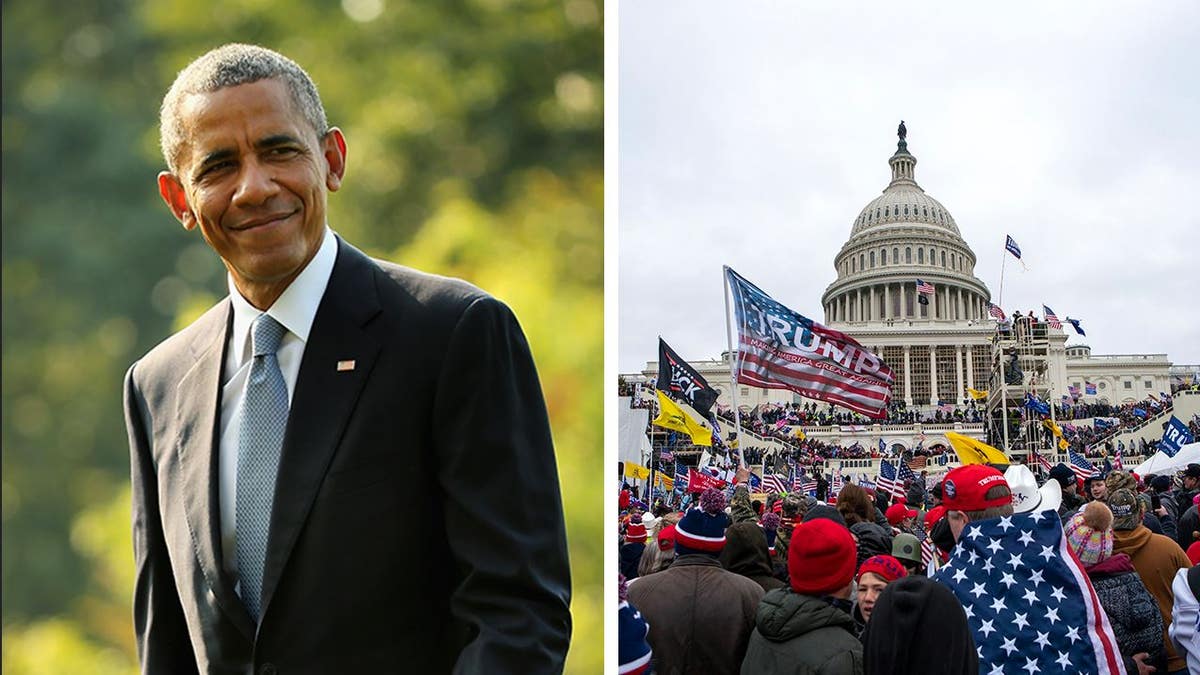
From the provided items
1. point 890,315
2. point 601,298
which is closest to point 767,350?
point 601,298

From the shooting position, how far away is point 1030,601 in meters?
3.70

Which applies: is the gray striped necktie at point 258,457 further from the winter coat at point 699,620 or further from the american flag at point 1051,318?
the american flag at point 1051,318

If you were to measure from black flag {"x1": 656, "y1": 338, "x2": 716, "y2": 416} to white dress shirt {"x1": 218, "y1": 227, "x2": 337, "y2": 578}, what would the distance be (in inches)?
532

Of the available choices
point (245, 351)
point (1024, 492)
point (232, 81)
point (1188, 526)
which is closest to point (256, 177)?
point (232, 81)

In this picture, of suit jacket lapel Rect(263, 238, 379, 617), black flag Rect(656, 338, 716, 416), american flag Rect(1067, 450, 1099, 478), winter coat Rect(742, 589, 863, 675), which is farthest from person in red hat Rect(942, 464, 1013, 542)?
black flag Rect(656, 338, 716, 416)

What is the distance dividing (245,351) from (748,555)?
10.9 feet

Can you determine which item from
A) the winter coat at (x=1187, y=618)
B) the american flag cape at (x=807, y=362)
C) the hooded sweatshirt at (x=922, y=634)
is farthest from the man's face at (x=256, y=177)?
the american flag cape at (x=807, y=362)

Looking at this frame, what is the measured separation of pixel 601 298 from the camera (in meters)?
2.78

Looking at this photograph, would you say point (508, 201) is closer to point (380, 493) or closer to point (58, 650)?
point (380, 493)

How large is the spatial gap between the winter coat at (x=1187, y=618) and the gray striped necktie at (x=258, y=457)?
4138mm

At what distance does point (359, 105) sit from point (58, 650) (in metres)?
1.35

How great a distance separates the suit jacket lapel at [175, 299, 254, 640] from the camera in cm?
187

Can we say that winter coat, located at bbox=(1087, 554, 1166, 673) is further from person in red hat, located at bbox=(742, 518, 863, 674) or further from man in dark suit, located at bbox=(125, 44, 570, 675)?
man in dark suit, located at bbox=(125, 44, 570, 675)

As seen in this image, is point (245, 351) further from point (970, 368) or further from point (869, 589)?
point (970, 368)
